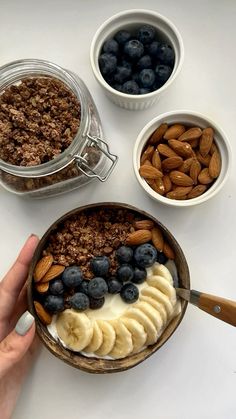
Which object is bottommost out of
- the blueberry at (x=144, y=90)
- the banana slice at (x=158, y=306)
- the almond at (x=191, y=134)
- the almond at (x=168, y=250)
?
the banana slice at (x=158, y=306)

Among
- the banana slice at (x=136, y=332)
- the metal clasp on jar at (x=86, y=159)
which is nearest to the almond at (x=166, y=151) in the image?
the metal clasp on jar at (x=86, y=159)

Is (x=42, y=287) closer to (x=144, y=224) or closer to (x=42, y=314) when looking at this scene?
(x=42, y=314)

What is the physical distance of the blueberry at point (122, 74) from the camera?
1010mm

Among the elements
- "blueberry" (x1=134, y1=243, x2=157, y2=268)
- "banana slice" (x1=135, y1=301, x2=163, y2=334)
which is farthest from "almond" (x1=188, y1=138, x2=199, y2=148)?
"banana slice" (x1=135, y1=301, x2=163, y2=334)

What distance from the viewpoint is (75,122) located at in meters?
0.93

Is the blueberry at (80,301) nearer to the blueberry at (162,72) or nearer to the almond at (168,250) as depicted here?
the almond at (168,250)

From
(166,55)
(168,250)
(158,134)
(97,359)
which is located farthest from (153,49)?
(97,359)

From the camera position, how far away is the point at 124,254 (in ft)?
3.26

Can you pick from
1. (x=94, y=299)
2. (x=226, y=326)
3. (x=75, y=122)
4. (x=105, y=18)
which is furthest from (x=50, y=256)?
(x=105, y=18)

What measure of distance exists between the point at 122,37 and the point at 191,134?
22cm

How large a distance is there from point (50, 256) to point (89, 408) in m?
0.33

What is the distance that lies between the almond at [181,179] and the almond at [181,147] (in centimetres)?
4

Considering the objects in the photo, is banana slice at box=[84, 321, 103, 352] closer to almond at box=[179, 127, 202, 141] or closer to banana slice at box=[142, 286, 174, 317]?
banana slice at box=[142, 286, 174, 317]

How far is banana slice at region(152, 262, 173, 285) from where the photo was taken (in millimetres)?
994
